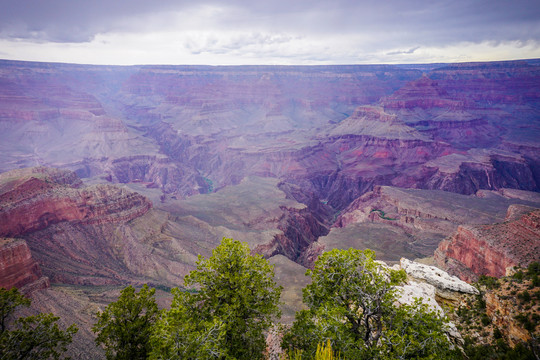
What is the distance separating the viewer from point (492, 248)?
44719mm

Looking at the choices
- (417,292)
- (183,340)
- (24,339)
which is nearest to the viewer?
(183,340)

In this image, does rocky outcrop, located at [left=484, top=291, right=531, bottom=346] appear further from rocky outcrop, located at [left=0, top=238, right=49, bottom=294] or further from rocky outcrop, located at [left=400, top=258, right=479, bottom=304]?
rocky outcrop, located at [left=0, top=238, right=49, bottom=294]

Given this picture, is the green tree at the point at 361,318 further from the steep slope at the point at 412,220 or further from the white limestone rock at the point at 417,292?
the steep slope at the point at 412,220

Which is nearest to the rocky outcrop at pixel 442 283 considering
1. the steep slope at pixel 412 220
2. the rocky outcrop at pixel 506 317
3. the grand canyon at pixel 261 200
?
the rocky outcrop at pixel 506 317

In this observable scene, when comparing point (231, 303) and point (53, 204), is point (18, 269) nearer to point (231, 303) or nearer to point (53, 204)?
point (53, 204)

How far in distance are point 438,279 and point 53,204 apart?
222 feet

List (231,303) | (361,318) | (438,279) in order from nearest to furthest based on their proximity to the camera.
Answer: (361,318)
(231,303)
(438,279)

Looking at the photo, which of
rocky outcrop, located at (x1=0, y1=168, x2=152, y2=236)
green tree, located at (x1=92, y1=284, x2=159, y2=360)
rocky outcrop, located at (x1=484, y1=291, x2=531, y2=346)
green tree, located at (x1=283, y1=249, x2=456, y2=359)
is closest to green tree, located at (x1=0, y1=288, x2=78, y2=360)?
green tree, located at (x1=92, y1=284, x2=159, y2=360)

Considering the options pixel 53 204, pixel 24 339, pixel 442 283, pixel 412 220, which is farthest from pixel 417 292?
pixel 53 204

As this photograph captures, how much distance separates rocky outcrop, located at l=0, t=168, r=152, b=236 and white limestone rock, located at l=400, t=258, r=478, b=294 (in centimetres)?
6067

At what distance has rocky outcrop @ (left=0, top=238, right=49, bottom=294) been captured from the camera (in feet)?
126

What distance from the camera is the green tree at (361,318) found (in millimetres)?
14062

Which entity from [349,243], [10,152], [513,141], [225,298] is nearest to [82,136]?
[10,152]

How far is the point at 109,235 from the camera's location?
62188 millimetres
